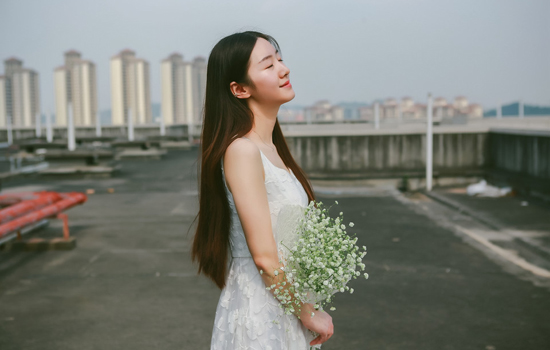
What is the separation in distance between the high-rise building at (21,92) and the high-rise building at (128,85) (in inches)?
751

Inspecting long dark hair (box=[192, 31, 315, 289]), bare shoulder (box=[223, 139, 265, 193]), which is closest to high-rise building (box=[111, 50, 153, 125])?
long dark hair (box=[192, 31, 315, 289])

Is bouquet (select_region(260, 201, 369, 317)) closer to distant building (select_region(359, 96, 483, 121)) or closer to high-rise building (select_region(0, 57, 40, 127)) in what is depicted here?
distant building (select_region(359, 96, 483, 121))

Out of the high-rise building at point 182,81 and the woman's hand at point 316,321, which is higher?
the high-rise building at point 182,81

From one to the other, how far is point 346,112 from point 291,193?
51.0 metres

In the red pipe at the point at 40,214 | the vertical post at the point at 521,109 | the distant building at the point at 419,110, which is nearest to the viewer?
the red pipe at the point at 40,214

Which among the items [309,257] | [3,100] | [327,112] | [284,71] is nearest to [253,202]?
[309,257]

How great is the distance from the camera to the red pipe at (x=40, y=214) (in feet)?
23.8

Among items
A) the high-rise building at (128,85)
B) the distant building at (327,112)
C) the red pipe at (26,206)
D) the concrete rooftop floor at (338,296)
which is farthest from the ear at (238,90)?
the high-rise building at (128,85)

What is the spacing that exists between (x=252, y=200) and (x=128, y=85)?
137674mm

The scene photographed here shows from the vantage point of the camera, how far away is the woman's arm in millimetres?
2053

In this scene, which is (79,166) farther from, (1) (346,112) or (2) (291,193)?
(1) (346,112)

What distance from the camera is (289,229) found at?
2156mm

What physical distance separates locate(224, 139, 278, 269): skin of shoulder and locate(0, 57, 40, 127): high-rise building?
476 ft

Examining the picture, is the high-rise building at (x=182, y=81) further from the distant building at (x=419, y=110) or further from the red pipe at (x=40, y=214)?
the red pipe at (x=40, y=214)
